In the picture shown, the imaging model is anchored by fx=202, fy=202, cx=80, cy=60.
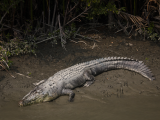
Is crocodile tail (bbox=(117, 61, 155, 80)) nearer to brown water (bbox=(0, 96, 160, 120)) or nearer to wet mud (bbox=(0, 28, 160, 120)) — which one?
wet mud (bbox=(0, 28, 160, 120))

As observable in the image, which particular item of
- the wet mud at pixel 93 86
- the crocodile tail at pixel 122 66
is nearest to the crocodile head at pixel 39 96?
the wet mud at pixel 93 86

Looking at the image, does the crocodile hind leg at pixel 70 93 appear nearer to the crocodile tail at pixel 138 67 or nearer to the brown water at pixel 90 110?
the brown water at pixel 90 110

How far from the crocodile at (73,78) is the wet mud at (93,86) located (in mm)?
130

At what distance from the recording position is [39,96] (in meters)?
4.51

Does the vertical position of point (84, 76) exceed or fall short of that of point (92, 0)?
it falls short

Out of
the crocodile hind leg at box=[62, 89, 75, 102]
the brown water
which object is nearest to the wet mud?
the brown water

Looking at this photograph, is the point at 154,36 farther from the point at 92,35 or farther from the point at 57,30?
the point at 57,30

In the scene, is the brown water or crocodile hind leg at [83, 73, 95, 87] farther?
crocodile hind leg at [83, 73, 95, 87]

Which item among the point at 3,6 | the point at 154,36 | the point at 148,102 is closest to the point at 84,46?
the point at 154,36

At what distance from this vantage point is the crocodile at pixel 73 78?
14.9 ft

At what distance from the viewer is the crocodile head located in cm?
437

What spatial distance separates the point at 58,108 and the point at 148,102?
1.91m

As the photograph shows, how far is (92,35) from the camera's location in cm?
762

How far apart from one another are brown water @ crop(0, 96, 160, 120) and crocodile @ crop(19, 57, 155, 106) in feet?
0.59
